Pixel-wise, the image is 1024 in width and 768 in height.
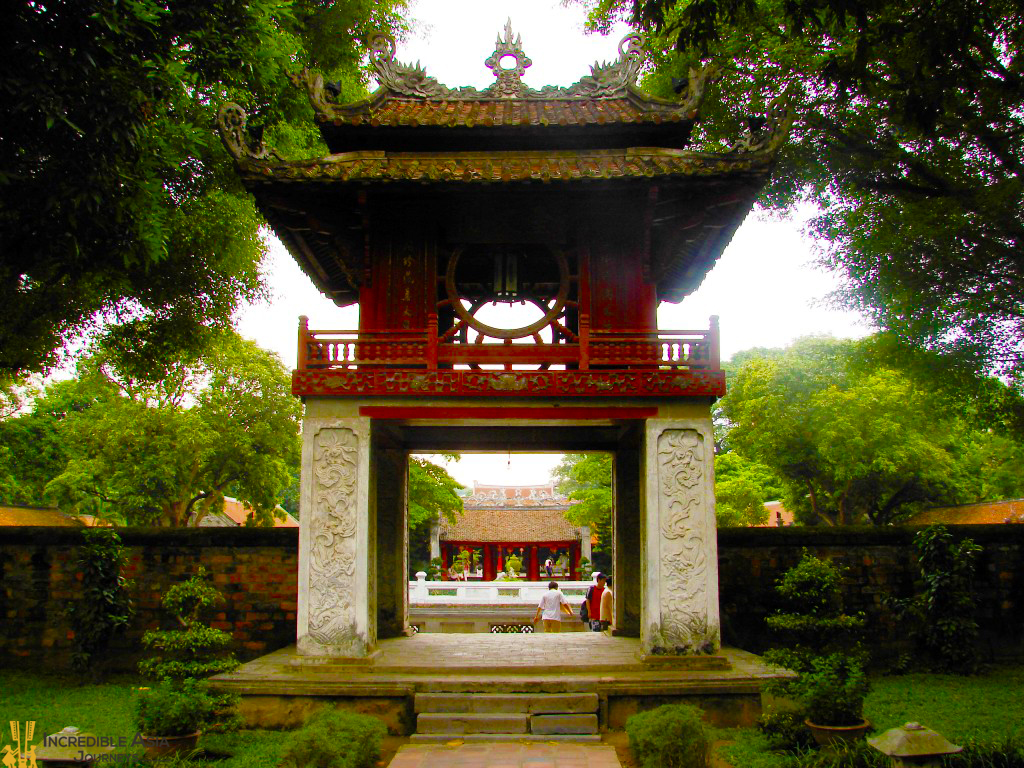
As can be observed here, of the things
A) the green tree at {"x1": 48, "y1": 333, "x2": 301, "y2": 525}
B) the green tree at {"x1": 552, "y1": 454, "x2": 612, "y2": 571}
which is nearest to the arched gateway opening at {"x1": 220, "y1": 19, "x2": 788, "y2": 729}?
the green tree at {"x1": 48, "y1": 333, "x2": 301, "y2": 525}

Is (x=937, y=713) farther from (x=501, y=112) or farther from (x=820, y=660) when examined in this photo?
(x=501, y=112)

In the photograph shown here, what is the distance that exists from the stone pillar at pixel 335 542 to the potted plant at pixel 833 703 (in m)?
4.45

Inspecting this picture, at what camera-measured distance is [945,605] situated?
1086cm

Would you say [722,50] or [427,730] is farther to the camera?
[722,50]

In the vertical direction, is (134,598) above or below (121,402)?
below

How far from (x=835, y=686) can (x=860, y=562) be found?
5302 mm

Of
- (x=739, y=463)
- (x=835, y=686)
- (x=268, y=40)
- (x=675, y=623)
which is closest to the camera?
(x=835, y=686)

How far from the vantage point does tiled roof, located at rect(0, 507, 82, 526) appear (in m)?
25.3

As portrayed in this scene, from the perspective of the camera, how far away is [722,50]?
39.5 ft

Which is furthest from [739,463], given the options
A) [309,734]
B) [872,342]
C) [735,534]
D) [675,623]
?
[309,734]

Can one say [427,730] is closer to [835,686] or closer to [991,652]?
[835,686]

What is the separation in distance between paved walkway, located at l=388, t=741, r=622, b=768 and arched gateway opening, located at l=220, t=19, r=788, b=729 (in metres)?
1.46

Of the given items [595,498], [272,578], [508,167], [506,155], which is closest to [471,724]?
[272,578]

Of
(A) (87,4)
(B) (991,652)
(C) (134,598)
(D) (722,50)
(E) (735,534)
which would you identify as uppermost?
(D) (722,50)
